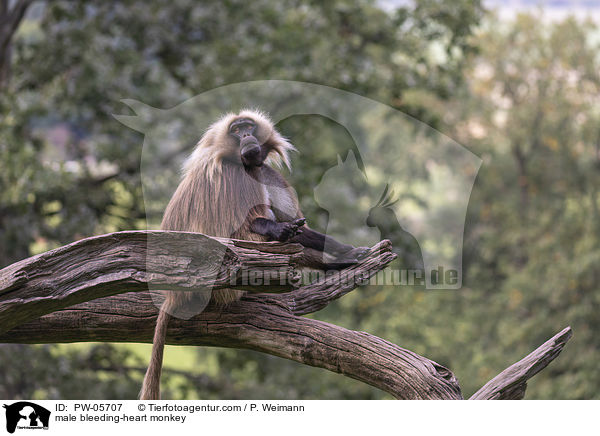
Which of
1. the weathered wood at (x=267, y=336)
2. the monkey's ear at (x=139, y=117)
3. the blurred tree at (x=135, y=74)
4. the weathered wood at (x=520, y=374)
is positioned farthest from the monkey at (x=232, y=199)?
the blurred tree at (x=135, y=74)

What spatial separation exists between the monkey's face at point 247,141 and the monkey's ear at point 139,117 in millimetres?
2706

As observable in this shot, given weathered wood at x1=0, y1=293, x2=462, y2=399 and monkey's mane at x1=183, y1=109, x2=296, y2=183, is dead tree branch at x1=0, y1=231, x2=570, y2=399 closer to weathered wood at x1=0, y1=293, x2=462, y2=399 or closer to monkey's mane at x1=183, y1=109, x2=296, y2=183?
weathered wood at x1=0, y1=293, x2=462, y2=399

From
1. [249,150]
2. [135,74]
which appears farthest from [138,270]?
[135,74]

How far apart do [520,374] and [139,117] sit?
463 cm

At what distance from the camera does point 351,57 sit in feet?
29.9

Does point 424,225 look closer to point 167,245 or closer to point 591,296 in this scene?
point 591,296

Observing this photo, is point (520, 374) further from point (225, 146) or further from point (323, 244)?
point (225, 146)

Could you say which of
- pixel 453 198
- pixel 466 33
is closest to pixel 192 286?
pixel 466 33

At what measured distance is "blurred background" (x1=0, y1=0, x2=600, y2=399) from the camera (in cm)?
725

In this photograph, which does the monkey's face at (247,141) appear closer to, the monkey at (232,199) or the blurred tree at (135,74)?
the monkey at (232,199)
